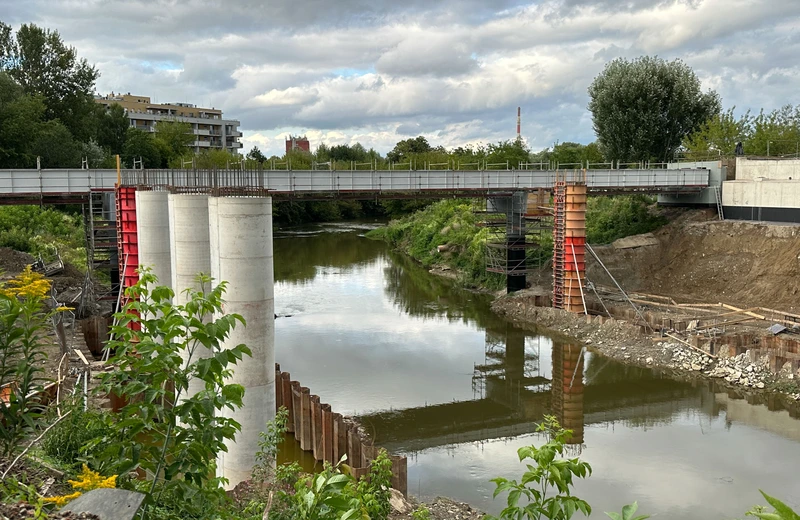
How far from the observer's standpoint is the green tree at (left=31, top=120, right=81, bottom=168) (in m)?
58.4

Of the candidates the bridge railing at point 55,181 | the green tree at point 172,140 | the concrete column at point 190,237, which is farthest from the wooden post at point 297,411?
the green tree at point 172,140

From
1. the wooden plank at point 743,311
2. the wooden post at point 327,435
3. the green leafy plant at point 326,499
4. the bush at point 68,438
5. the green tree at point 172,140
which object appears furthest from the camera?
the green tree at point 172,140

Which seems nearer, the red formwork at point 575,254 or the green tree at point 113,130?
the red formwork at point 575,254

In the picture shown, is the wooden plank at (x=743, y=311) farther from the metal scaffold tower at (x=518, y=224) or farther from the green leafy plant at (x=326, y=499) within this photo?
the green leafy plant at (x=326, y=499)

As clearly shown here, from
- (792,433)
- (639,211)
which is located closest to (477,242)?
(639,211)

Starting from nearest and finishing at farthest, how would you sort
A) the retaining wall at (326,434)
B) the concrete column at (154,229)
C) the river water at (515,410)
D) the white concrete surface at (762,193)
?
the retaining wall at (326,434)
the river water at (515,410)
the concrete column at (154,229)
the white concrete surface at (762,193)

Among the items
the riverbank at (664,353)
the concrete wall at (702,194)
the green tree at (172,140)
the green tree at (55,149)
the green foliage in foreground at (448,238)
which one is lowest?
the riverbank at (664,353)

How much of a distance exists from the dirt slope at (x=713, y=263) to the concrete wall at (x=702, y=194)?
Answer: 0.93 metres

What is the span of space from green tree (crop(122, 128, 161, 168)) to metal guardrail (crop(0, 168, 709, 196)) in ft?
154

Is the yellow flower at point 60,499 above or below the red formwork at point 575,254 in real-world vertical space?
above

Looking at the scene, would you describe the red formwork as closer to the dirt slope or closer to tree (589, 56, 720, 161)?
the dirt slope

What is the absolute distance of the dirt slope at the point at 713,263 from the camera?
120ft

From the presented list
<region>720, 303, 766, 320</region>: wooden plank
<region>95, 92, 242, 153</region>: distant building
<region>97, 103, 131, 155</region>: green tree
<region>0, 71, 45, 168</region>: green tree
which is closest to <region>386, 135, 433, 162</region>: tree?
<region>95, 92, 242, 153</region>: distant building

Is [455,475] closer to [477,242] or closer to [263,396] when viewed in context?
[263,396]
